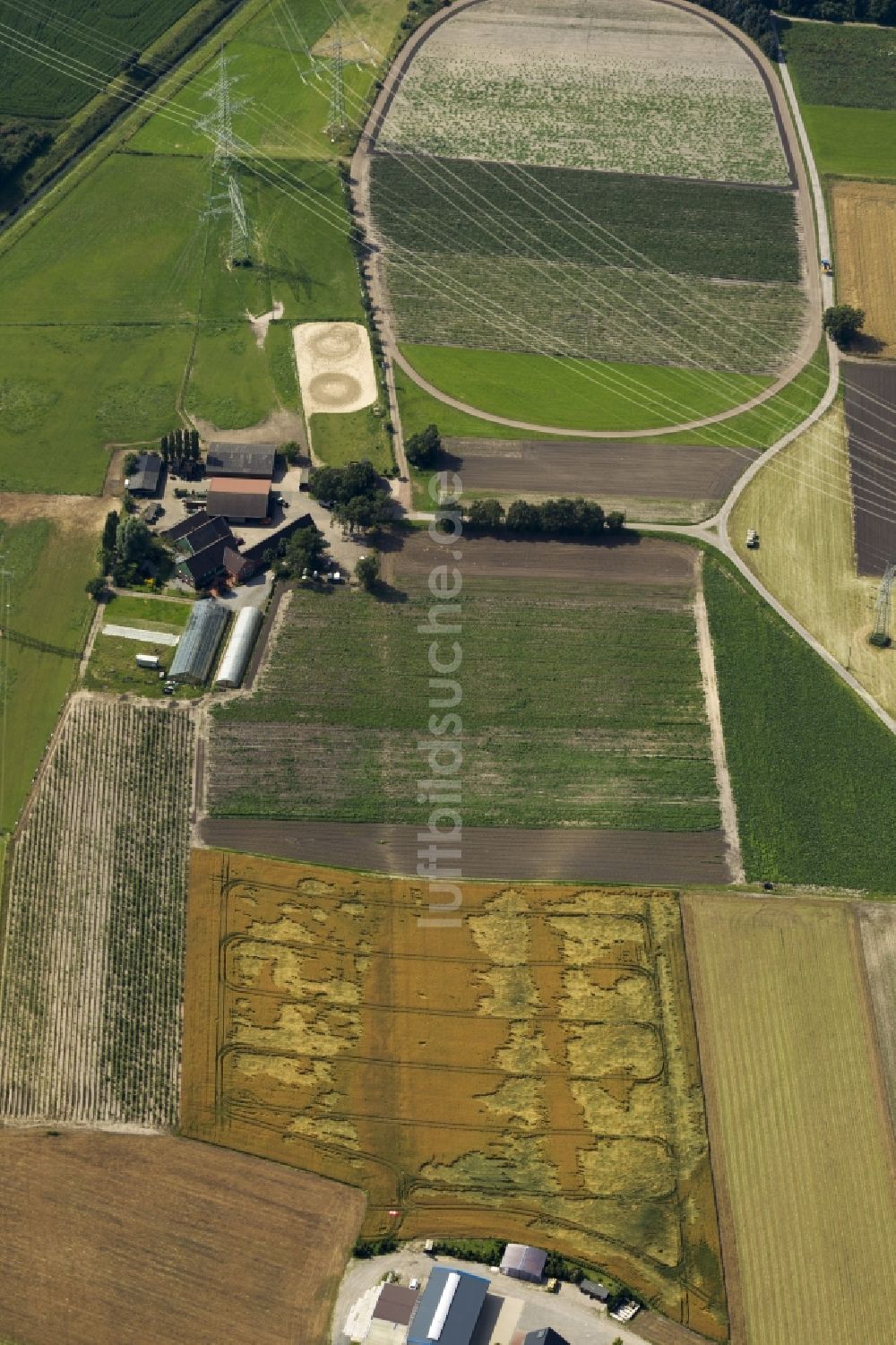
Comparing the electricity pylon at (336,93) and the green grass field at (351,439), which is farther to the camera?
the electricity pylon at (336,93)

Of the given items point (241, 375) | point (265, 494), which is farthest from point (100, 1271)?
point (241, 375)

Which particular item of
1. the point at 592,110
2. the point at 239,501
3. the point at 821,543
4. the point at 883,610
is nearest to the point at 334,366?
the point at 239,501

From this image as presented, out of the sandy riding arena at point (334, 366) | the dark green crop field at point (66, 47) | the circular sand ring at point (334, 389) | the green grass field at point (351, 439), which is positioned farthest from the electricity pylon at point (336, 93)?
the green grass field at point (351, 439)

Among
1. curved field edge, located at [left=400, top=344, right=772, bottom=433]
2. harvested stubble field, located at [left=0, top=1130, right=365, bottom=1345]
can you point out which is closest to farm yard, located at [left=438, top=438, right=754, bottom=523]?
curved field edge, located at [left=400, top=344, right=772, bottom=433]

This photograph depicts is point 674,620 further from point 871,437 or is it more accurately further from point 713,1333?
point 713,1333

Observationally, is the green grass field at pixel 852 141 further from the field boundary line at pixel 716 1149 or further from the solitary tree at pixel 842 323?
the field boundary line at pixel 716 1149

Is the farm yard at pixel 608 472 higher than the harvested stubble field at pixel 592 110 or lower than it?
lower
